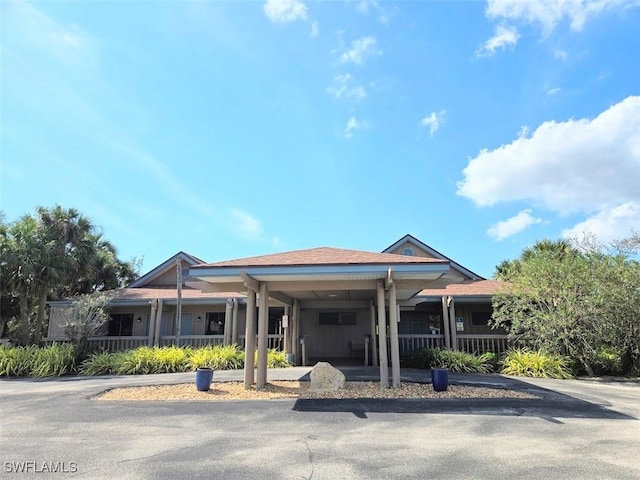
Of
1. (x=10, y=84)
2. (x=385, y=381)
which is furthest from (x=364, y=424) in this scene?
(x=10, y=84)

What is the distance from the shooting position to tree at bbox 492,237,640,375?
1411cm

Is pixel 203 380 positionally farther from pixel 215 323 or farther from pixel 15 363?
pixel 215 323

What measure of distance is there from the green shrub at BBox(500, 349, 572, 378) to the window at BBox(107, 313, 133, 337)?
701 inches

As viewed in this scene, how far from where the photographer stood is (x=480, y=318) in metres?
20.4

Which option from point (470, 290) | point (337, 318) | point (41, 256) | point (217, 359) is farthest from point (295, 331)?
point (41, 256)

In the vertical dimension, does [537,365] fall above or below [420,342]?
below

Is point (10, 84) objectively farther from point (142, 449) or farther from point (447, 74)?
point (447, 74)

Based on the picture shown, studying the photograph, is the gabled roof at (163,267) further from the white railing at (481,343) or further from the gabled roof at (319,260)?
the white railing at (481,343)

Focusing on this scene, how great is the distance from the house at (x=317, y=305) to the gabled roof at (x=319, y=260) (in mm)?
27

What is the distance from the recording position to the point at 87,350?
17.9 m

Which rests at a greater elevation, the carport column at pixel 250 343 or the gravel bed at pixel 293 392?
the carport column at pixel 250 343

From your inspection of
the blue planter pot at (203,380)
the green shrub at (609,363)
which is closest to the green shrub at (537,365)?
the green shrub at (609,363)

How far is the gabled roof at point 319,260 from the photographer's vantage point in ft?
33.4

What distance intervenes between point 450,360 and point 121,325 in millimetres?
16532
